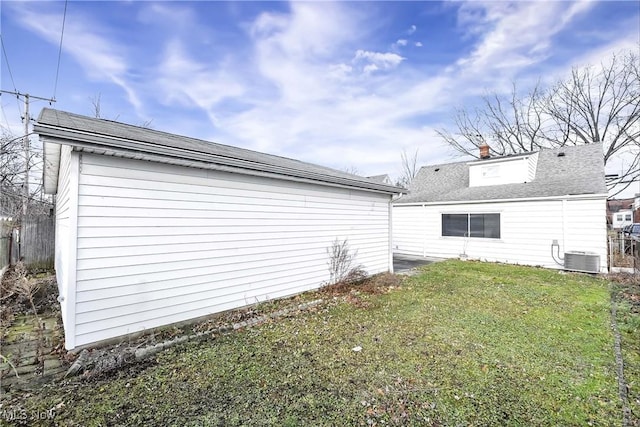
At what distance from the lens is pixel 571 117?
19938 mm

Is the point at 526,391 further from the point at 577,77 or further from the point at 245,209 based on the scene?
the point at 577,77

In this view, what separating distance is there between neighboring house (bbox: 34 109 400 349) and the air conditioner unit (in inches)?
324

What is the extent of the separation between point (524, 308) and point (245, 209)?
5.75 m

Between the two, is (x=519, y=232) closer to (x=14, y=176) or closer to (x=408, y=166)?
(x=14, y=176)

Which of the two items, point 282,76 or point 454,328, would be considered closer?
point 454,328

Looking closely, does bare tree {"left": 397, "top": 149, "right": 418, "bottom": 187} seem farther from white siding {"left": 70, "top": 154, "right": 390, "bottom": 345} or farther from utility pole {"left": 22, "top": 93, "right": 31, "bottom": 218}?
utility pole {"left": 22, "top": 93, "right": 31, "bottom": 218}

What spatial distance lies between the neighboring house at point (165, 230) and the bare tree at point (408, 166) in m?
24.6

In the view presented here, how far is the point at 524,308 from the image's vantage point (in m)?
5.50

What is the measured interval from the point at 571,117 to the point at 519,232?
16178 millimetres

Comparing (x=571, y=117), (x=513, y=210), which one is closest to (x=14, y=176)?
(x=513, y=210)

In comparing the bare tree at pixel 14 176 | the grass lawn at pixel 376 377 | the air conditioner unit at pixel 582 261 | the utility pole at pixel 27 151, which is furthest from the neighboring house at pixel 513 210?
the utility pole at pixel 27 151

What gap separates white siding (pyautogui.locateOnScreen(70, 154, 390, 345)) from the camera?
3.68m

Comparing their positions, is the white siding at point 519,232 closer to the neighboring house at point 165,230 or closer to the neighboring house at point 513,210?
the neighboring house at point 513,210

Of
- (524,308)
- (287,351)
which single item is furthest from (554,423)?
(524,308)
